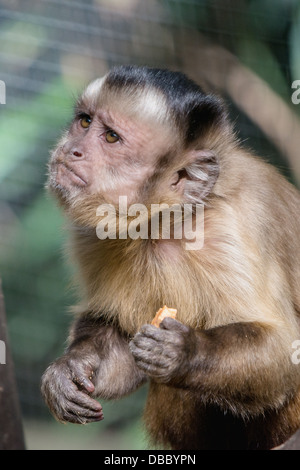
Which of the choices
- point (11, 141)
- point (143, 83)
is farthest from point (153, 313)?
point (11, 141)

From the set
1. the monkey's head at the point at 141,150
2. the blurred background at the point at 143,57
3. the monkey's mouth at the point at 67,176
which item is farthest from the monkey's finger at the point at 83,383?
the blurred background at the point at 143,57

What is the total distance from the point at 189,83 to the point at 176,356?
1.07 meters

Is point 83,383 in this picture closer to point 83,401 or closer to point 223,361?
point 83,401

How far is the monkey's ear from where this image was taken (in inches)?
105

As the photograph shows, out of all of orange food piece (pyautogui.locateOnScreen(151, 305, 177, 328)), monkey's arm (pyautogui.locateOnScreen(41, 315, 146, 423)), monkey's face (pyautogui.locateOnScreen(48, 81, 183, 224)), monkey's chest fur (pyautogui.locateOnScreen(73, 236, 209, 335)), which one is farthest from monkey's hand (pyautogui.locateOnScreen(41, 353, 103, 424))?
monkey's face (pyautogui.locateOnScreen(48, 81, 183, 224))

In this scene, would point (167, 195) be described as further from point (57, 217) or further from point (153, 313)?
point (57, 217)

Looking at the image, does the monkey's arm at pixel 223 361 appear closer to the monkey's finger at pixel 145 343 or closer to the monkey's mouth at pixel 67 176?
the monkey's finger at pixel 145 343

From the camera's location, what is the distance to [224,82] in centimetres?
469

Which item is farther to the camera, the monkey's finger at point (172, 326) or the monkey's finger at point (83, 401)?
the monkey's finger at point (83, 401)

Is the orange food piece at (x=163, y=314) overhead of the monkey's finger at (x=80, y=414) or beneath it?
overhead

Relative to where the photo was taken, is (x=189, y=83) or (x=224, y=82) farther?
(x=224, y=82)

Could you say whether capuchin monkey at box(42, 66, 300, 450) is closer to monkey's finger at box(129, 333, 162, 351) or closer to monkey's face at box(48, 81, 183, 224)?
monkey's face at box(48, 81, 183, 224)

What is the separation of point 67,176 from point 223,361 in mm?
878

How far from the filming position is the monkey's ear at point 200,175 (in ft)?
8.79
